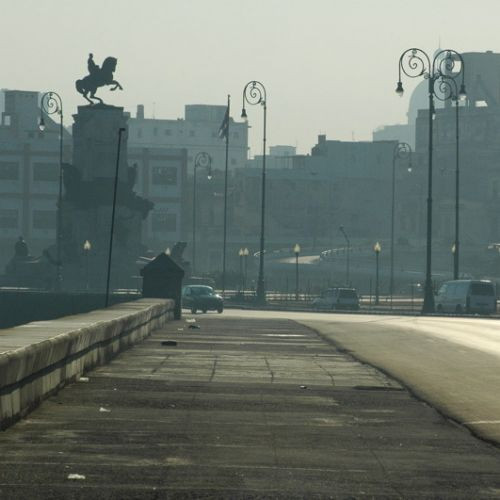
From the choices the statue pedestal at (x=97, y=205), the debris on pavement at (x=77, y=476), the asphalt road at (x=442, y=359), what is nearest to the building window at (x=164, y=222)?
the statue pedestal at (x=97, y=205)

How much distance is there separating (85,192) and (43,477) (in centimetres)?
9630

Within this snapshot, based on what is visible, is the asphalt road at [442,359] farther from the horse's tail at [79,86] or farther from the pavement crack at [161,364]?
the horse's tail at [79,86]

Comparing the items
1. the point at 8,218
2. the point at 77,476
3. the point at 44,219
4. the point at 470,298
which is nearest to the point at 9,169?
the point at 8,218

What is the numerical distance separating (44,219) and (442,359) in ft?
482

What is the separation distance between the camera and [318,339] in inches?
1663

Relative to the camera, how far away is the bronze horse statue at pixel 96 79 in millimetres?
109250

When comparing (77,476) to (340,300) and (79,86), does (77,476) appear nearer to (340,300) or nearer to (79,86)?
(340,300)

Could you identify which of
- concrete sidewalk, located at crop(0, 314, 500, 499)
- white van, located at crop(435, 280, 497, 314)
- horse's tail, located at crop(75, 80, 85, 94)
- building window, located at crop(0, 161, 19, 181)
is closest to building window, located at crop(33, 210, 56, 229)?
building window, located at crop(0, 161, 19, 181)

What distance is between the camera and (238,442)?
16125 mm

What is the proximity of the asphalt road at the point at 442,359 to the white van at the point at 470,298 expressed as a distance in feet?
65.0

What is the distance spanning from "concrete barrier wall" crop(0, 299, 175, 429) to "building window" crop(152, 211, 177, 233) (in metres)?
149

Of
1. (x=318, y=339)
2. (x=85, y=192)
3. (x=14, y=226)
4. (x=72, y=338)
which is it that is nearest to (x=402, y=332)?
(x=318, y=339)

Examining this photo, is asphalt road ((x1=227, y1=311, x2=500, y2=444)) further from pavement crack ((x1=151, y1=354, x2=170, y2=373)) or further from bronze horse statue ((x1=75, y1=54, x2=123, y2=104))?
bronze horse statue ((x1=75, y1=54, x2=123, y2=104))

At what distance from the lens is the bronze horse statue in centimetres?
10925
